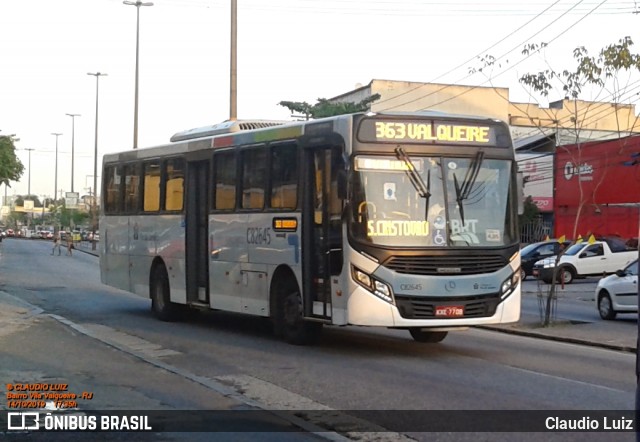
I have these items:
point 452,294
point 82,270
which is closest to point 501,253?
point 452,294

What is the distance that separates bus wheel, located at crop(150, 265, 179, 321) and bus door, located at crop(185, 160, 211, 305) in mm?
1086

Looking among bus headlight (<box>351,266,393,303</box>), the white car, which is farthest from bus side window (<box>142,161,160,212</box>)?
the white car

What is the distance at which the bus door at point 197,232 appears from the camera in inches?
669

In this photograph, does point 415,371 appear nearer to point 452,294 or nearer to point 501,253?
point 452,294

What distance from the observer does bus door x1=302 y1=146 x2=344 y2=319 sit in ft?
42.7

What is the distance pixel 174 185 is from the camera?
18.0 m

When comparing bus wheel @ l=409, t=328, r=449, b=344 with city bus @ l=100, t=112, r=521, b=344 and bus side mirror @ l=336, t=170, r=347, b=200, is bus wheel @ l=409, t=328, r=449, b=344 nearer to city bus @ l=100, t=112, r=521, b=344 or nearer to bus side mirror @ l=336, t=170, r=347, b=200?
city bus @ l=100, t=112, r=521, b=344

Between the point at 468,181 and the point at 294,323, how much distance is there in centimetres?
362

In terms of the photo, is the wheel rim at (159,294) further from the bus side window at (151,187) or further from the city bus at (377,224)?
the city bus at (377,224)

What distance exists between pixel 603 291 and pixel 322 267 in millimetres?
8738

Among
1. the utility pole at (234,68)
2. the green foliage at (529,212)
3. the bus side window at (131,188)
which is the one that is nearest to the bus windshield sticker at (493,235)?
the bus side window at (131,188)

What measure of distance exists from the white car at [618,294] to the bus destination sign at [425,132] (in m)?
6.97

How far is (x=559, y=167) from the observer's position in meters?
48.5

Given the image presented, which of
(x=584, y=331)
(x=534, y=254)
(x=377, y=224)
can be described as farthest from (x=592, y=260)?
(x=377, y=224)
